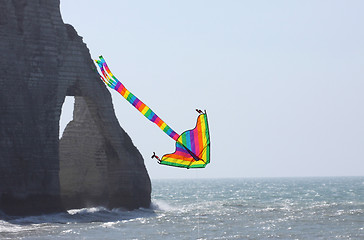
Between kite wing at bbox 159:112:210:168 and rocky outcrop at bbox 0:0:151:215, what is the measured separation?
22.3 m

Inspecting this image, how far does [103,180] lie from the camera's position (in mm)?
51812

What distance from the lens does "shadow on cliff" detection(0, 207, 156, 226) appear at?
42125 millimetres

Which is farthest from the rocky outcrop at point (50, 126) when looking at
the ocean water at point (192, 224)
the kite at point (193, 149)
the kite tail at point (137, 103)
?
the kite at point (193, 149)

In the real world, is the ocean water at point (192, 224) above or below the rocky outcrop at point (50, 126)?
below

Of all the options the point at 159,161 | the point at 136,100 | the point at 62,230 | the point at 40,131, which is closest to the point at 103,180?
the point at 40,131

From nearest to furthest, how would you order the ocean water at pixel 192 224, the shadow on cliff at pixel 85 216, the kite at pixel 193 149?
the kite at pixel 193 149
the ocean water at pixel 192 224
the shadow on cliff at pixel 85 216

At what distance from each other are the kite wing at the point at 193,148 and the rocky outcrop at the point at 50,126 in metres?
22.3

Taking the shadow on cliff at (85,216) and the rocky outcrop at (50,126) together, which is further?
the rocky outcrop at (50,126)

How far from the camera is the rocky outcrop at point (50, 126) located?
148ft

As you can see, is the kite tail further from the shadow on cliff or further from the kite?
the shadow on cliff

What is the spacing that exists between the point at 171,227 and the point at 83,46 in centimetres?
1449

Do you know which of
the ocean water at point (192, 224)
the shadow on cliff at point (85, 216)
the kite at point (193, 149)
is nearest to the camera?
the kite at point (193, 149)

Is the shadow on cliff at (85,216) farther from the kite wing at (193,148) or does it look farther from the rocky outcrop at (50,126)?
the kite wing at (193,148)

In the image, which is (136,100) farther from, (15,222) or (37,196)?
(37,196)
